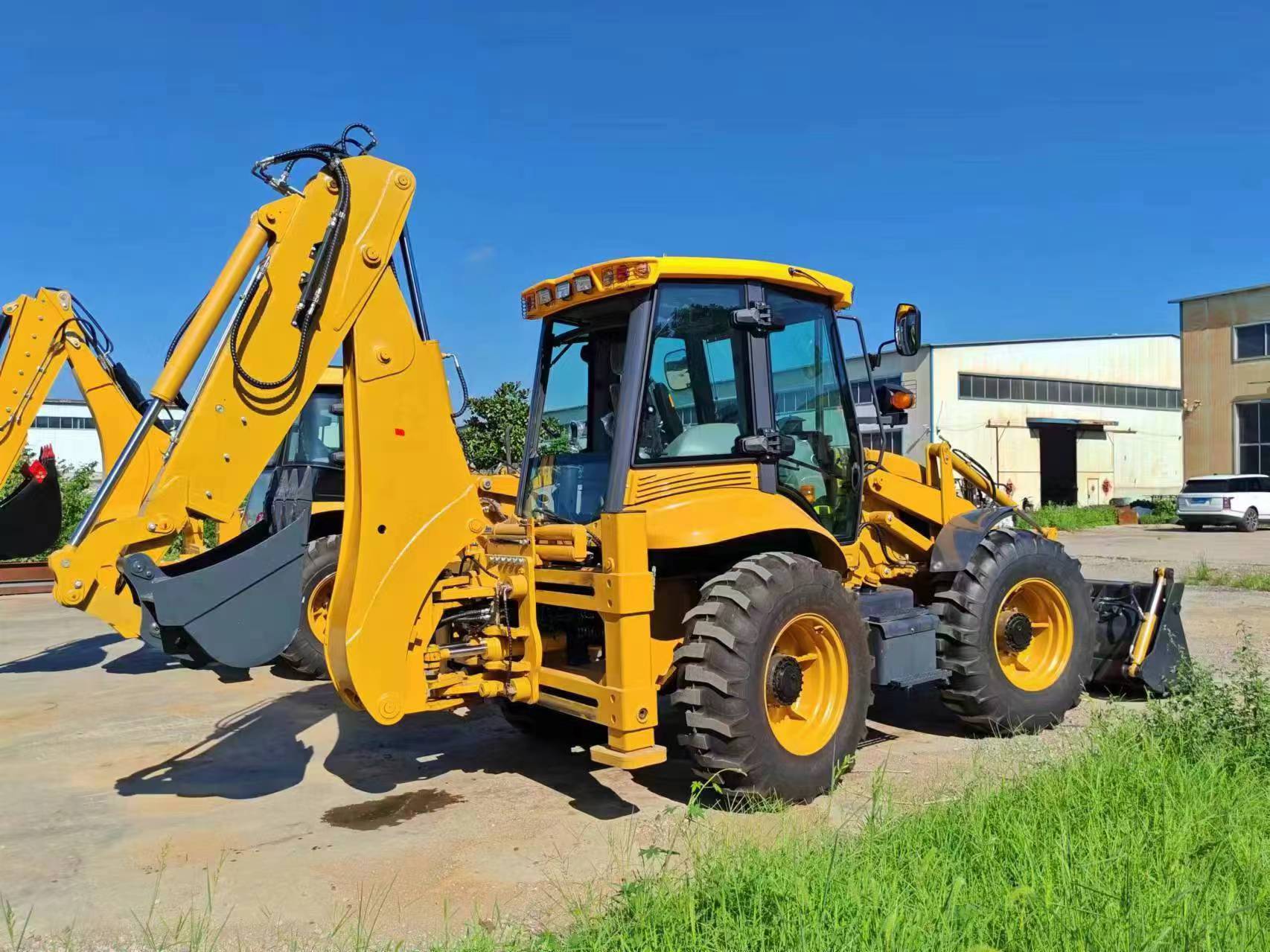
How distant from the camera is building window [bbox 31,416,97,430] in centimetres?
4653

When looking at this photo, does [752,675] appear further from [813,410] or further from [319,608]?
[319,608]

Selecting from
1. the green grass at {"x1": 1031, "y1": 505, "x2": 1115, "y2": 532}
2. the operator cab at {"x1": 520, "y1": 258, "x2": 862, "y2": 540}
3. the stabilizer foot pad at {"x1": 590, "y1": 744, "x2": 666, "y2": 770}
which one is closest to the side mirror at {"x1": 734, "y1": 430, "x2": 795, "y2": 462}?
the operator cab at {"x1": 520, "y1": 258, "x2": 862, "y2": 540}

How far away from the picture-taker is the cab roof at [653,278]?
5.13 metres

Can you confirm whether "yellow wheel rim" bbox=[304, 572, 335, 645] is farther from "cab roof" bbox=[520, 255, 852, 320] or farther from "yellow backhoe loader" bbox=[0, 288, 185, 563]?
"cab roof" bbox=[520, 255, 852, 320]

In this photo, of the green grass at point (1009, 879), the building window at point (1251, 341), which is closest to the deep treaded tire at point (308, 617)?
the green grass at point (1009, 879)

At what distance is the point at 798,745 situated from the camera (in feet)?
16.7

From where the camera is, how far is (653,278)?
16.6ft

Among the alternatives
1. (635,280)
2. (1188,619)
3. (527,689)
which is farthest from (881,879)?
(1188,619)

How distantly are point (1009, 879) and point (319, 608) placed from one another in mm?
6663

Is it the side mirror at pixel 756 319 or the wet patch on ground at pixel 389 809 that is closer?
the wet patch on ground at pixel 389 809

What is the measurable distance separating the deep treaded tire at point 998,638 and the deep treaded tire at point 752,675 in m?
1.17

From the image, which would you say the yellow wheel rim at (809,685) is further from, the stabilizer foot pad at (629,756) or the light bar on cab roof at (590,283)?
the light bar on cab roof at (590,283)

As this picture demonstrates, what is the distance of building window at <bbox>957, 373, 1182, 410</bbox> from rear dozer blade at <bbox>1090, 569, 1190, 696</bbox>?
28.7 metres

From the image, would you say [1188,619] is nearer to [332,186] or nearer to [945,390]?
[332,186]
